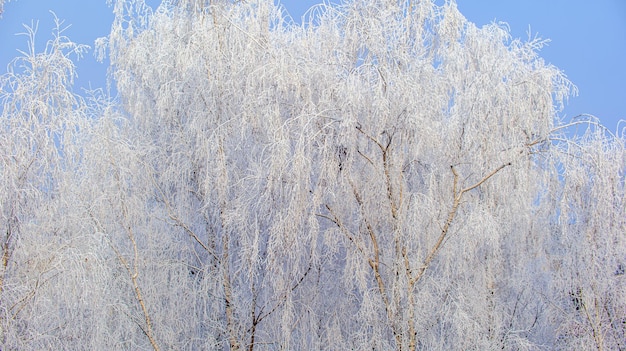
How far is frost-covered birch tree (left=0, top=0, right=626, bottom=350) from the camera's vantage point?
5.44 metres

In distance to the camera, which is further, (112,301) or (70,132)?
(112,301)

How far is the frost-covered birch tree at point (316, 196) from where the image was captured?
5441mm

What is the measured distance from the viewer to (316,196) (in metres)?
5.27

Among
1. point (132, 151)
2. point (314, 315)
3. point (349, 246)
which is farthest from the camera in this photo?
point (132, 151)

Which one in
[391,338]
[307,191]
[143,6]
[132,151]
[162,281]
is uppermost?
[143,6]

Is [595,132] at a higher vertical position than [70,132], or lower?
higher

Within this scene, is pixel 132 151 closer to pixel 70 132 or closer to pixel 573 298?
pixel 70 132

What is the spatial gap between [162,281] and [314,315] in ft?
5.34

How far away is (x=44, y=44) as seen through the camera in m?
5.64

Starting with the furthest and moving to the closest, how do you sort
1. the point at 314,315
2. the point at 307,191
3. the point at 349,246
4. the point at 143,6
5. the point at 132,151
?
the point at 143,6, the point at 132,151, the point at 314,315, the point at 349,246, the point at 307,191

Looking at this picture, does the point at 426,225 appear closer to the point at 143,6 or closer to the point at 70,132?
the point at 70,132

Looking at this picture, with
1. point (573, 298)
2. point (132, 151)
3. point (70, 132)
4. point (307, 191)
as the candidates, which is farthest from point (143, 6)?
point (573, 298)

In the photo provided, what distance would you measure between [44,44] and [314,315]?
3.38 meters

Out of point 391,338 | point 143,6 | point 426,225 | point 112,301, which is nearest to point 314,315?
point 391,338
